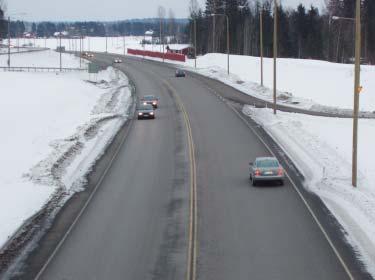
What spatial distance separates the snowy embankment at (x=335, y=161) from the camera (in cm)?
2611

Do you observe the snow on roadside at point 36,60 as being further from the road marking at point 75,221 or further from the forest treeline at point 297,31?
the road marking at point 75,221

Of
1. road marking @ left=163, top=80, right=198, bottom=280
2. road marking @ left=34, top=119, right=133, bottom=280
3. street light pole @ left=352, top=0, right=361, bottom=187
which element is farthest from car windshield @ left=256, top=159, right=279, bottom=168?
road marking @ left=34, top=119, right=133, bottom=280

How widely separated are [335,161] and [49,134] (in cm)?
2278

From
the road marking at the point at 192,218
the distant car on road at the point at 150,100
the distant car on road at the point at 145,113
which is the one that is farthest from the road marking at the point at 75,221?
the distant car on road at the point at 150,100

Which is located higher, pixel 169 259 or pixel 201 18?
pixel 201 18

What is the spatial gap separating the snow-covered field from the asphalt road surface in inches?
1284

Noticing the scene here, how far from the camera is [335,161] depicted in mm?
39062

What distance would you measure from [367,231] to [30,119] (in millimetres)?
41214

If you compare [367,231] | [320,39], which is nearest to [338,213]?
[367,231]

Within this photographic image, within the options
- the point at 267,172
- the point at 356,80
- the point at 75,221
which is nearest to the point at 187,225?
the point at 75,221

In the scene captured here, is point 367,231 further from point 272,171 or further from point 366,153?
point 366,153

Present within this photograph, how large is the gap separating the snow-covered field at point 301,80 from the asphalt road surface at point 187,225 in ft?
107

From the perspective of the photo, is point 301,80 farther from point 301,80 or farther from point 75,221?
point 75,221

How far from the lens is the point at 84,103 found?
7412 centimetres
